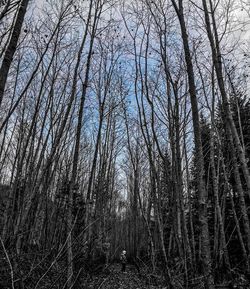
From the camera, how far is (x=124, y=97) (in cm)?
1130

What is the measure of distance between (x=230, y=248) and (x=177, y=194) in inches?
258

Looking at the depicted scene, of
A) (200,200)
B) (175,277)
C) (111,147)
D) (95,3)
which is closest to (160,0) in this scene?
(95,3)

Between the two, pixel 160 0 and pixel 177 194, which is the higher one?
pixel 160 0

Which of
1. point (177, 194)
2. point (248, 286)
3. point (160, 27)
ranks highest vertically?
point (160, 27)

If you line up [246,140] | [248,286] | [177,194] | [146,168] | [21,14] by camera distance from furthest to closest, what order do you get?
[146,168] < [246,140] < [177,194] < [248,286] < [21,14]

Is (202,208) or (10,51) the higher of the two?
(10,51)

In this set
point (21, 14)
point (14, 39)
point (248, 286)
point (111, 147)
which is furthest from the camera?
point (111, 147)

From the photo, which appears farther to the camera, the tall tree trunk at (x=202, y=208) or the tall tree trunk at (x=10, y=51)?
the tall tree trunk at (x=202, y=208)

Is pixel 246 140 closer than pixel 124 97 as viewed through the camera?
No

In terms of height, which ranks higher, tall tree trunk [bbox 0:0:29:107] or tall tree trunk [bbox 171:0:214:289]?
tall tree trunk [bbox 0:0:29:107]

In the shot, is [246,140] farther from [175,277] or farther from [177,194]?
[175,277]

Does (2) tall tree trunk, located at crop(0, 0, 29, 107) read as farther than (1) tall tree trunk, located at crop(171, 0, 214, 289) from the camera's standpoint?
No

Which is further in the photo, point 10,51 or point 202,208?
point 202,208

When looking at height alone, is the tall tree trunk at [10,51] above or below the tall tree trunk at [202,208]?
above
